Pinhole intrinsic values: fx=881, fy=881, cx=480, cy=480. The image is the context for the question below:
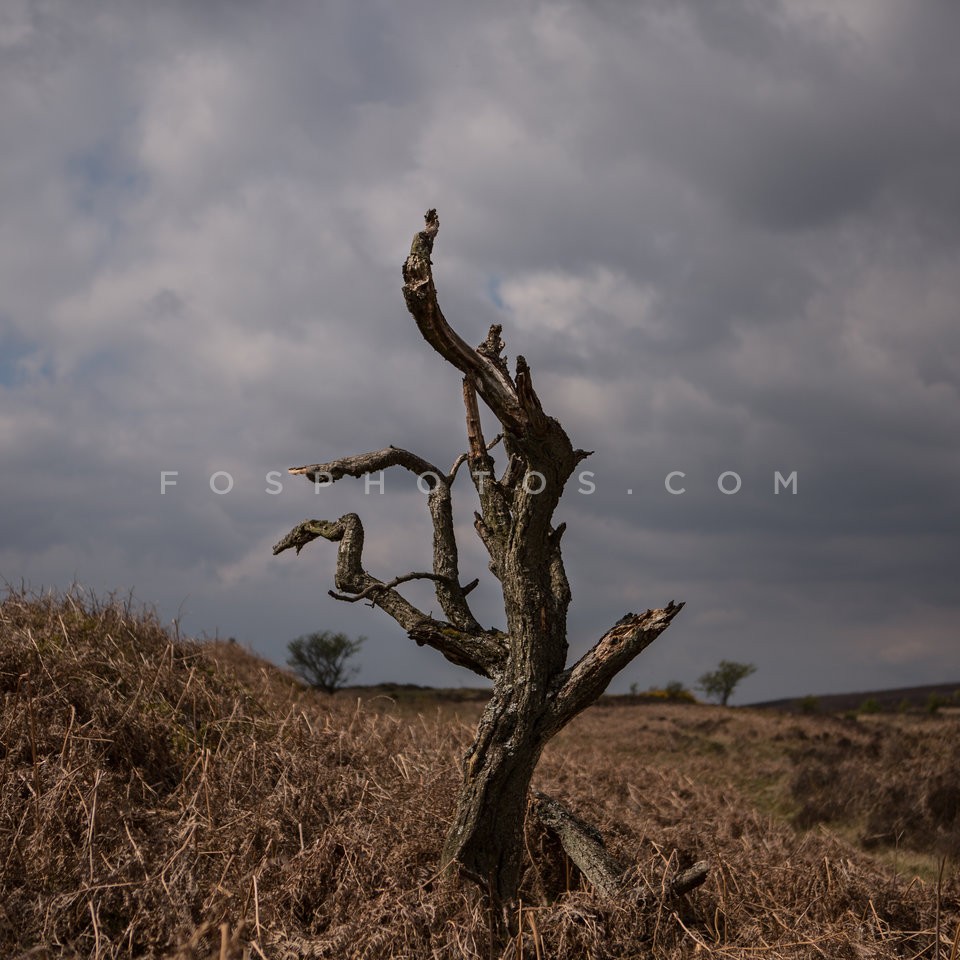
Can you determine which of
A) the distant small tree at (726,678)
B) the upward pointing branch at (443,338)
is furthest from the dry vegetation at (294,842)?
the distant small tree at (726,678)

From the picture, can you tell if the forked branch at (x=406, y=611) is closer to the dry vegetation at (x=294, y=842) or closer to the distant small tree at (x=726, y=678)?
the dry vegetation at (x=294, y=842)

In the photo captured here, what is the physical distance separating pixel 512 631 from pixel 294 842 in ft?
10.2

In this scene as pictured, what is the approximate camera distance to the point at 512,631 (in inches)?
263

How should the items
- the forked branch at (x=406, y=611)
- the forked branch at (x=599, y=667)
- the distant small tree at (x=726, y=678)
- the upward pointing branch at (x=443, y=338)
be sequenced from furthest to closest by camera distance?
1. the distant small tree at (x=726, y=678)
2. the forked branch at (x=406, y=611)
3. the forked branch at (x=599, y=667)
4. the upward pointing branch at (x=443, y=338)

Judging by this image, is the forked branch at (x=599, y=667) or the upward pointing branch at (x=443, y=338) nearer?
the upward pointing branch at (x=443, y=338)

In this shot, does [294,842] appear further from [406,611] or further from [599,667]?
[599,667]

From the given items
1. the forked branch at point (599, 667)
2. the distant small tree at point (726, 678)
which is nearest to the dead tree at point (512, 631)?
the forked branch at point (599, 667)

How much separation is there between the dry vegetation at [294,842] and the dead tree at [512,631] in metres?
0.49

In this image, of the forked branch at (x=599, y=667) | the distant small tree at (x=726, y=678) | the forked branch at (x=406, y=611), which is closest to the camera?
the forked branch at (x=599, y=667)

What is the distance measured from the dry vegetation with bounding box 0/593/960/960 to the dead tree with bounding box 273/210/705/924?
0.49 m

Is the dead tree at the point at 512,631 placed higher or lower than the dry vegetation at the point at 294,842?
higher

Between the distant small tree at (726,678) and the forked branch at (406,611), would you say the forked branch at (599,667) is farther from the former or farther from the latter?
the distant small tree at (726,678)

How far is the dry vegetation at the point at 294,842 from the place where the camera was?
659 cm

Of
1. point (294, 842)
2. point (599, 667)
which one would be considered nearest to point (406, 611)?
point (599, 667)
